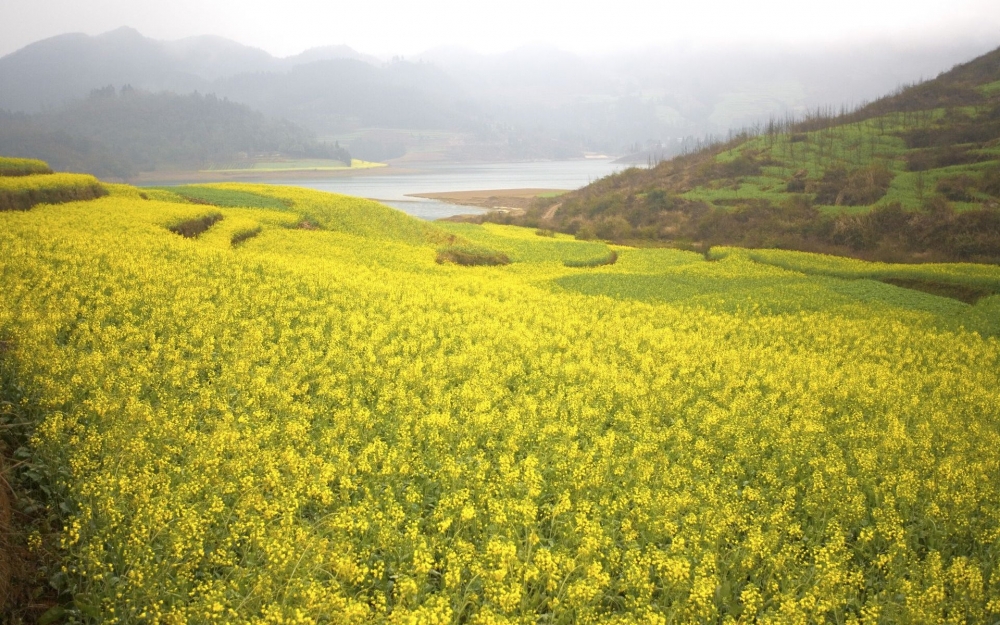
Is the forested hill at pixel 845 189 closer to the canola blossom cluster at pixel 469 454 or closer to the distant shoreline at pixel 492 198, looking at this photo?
the distant shoreline at pixel 492 198

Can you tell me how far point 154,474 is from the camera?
7254 millimetres

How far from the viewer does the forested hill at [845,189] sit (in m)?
41.8

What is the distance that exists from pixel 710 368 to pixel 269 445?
31.8ft

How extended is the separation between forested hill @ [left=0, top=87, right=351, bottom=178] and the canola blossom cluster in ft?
376

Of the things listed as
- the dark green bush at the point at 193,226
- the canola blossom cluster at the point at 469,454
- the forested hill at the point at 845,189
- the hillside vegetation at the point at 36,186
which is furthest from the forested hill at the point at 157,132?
the canola blossom cluster at the point at 469,454

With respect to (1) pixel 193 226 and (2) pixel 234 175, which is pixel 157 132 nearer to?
(2) pixel 234 175

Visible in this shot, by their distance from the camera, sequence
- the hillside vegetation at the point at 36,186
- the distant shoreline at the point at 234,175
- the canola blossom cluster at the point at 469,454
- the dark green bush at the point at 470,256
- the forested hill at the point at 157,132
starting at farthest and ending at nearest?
the distant shoreline at the point at 234,175
the forested hill at the point at 157,132
the dark green bush at the point at 470,256
the hillside vegetation at the point at 36,186
the canola blossom cluster at the point at 469,454

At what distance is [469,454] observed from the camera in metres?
9.15

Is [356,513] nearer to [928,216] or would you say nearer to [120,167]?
[928,216]

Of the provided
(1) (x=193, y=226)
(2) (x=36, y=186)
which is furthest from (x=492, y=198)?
(2) (x=36, y=186)

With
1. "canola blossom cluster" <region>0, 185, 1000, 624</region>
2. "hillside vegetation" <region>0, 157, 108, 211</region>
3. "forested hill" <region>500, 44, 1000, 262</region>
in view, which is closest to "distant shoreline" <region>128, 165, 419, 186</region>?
"forested hill" <region>500, 44, 1000, 262</region>

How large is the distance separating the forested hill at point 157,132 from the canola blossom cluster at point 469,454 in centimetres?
11469

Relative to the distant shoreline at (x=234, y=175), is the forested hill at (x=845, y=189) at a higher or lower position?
lower

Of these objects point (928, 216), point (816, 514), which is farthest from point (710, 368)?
point (928, 216)
